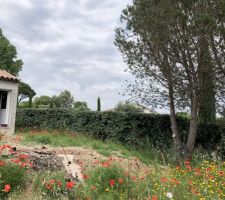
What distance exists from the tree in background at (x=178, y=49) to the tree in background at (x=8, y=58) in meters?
21.1

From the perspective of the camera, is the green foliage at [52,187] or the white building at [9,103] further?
the white building at [9,103]

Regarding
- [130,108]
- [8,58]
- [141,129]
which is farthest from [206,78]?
[8,58]

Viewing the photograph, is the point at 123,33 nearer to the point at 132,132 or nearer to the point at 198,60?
the point at 198,60

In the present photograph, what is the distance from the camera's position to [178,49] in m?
12.2

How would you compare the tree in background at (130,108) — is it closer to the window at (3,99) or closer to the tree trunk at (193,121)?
the tree trunk at (193,121)

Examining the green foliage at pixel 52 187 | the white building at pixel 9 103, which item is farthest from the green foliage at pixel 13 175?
the white building at pixel 9 103

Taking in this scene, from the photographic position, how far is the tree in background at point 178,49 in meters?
11.4

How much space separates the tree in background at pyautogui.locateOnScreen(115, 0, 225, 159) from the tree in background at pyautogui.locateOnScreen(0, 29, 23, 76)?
832 inches

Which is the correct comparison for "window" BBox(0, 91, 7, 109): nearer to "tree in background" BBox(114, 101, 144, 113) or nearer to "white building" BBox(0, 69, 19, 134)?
"white building" BBox(0, 69, 19, 134)

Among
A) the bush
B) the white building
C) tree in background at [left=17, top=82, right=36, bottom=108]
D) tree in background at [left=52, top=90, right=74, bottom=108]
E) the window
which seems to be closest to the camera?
the bush

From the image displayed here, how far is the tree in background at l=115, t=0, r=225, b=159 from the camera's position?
11422 millimetres

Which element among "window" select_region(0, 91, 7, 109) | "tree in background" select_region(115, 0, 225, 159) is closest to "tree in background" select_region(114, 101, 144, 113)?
"tree in background" select_region(115, 0, 225, 159)

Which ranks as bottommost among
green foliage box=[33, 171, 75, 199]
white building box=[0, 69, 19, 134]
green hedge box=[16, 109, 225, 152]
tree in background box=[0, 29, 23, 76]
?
green foliage box=[33, 171, 75, 199]

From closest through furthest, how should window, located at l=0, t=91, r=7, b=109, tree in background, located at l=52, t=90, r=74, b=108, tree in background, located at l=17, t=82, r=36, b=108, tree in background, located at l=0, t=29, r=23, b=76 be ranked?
window, located at l=0, t=91, r=7, b=109, tree in background, located at l=0, t=29, r=23, b=76, tree in background, located at l=17, t=82, r=36, b=108, tree in background, located at l=52, t=90, r=74, b=108
